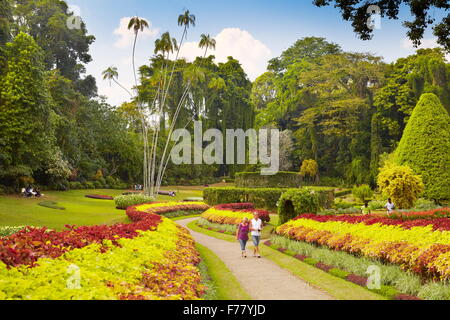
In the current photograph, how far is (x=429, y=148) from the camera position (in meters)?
25.3

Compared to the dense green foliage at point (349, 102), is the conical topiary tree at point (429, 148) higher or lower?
lower

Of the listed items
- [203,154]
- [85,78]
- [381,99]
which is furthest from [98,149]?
[381,99]

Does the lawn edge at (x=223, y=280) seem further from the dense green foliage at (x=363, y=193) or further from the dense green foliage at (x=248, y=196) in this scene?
the dense green foliage at (x=363, y=193)

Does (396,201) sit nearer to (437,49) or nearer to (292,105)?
(437,49)

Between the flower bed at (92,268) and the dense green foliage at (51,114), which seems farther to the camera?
the dense green foliage at (51,114)

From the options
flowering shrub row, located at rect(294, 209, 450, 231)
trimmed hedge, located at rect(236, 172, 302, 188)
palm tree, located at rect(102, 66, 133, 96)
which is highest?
palm tree, located at rect(102, 66, 133, 96)

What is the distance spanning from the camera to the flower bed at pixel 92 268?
438 cm

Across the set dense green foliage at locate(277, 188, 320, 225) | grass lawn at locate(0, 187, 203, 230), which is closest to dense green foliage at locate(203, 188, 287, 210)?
dense green foliage at locate(277, 188, 320, 225)

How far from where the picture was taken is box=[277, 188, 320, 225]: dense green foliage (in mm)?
17172

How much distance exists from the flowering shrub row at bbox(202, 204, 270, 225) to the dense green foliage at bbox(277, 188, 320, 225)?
6.33 feet

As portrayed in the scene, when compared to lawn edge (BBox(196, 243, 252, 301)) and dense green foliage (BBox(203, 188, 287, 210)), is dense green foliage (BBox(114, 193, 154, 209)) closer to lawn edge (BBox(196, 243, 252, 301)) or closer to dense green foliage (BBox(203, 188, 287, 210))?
dense green foliage (BBox(203, 188, 287, 210))

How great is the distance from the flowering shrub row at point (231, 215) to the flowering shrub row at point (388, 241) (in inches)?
209

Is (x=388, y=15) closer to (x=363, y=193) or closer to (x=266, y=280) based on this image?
(x=266, y=280)

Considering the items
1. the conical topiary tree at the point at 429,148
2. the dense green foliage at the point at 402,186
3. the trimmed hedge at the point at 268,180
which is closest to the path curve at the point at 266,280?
the dense green foliage at the point at 402,186
